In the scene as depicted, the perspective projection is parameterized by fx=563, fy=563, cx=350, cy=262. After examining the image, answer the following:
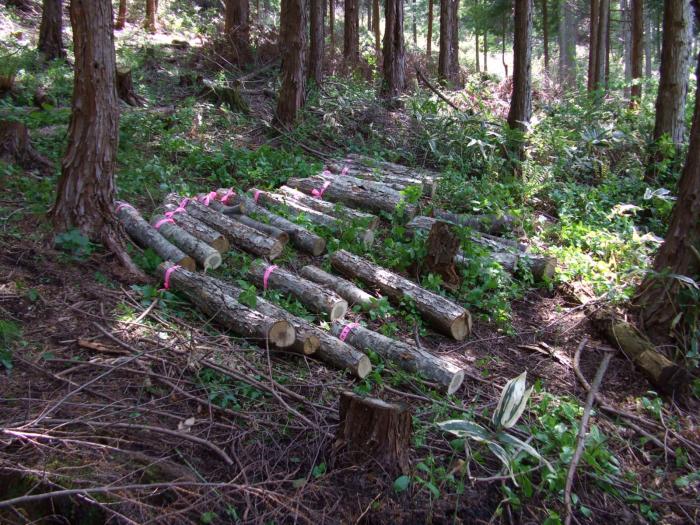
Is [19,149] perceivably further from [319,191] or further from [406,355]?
[406,355]

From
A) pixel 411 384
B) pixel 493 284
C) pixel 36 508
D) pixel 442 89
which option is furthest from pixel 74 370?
pixel 442 89

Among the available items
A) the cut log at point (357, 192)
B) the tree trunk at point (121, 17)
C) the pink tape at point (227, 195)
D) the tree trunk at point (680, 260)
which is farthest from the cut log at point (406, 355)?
the tree trunk at point (121, 17)

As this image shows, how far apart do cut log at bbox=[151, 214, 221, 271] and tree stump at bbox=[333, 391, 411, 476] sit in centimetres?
282

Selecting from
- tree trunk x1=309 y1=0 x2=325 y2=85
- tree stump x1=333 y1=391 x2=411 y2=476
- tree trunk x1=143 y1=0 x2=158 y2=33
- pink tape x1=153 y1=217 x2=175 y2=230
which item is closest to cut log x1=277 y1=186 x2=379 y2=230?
pink tape x1=153 y1=217 x2=175 y2=230

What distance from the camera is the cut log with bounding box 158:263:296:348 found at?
462 cm

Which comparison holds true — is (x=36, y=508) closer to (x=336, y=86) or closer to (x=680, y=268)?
(x=680, y=268)

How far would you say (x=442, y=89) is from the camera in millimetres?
14258

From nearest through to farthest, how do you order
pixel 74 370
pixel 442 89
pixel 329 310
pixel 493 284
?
pixel 74 370, pixel 329 310, pixel 493 284, pixel 442 89

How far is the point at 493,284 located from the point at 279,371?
8.62 feet

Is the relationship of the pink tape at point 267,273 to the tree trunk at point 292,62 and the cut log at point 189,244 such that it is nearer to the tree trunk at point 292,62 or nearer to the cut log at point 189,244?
the cut log at point 189,244

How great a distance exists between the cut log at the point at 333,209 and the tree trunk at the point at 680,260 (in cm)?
315

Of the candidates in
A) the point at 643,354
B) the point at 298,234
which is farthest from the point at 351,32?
the point at 643,354

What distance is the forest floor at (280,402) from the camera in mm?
3082

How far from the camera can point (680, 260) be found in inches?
206
